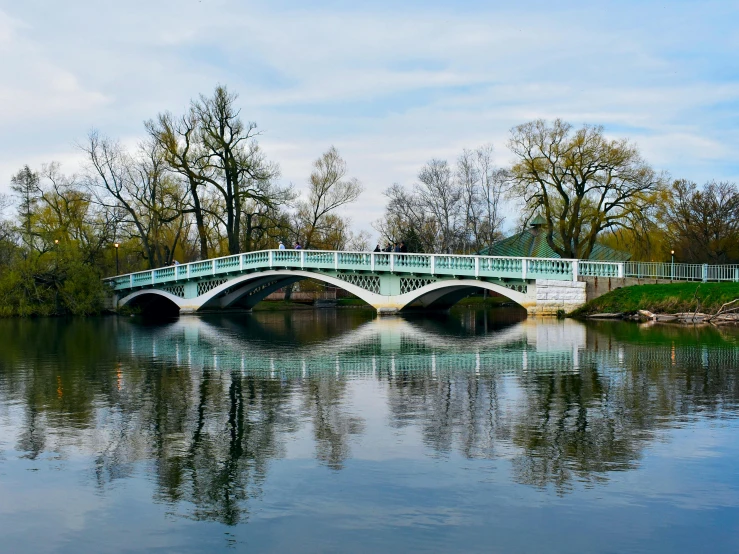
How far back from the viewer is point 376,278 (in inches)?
1583

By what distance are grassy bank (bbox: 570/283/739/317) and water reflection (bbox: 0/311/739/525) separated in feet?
31.4

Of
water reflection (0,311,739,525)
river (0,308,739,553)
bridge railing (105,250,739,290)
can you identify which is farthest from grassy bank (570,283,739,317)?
river (0,308,739,553)

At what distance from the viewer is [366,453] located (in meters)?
8.20

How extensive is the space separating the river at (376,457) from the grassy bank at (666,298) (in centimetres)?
1465

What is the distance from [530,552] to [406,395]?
648cm

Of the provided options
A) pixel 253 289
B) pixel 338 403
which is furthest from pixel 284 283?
pixel 338 403

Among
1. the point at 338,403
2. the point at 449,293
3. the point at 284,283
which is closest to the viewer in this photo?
the point at 338,403

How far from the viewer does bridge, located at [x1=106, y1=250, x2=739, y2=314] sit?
3394 centimetres

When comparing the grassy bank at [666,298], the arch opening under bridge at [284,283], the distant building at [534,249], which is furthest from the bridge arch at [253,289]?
the distant building at [534,249]

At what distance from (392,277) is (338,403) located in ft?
90.3

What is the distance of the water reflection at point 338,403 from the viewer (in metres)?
7.79

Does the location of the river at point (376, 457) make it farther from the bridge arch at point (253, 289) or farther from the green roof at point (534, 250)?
the green roof at point (534, 250)

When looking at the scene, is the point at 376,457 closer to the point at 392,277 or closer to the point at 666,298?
the point at 666,298

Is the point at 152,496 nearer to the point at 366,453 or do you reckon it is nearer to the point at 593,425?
the point at 366,453
